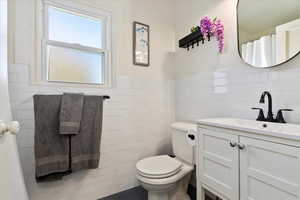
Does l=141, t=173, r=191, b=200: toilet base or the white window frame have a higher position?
the white window frame

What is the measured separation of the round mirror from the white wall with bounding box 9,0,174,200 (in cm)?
97

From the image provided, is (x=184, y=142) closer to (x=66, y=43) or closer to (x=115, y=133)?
(x=115, y=133)

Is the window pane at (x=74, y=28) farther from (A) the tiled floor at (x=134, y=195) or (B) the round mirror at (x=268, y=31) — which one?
(A) the tiled floor at (x=134, y=195)

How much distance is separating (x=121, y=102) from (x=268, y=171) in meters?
1.38

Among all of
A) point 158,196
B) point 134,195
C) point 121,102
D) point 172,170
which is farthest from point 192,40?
point 134,195

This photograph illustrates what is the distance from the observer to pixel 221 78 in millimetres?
1574

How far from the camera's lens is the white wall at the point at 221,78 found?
1153mm

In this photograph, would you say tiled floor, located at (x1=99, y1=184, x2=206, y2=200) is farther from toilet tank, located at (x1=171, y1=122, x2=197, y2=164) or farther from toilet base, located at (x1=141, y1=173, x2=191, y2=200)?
toilet tank, located at (x1=171, y1=122, x2=197, y2=164)

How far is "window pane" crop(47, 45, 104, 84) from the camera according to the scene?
1574mm

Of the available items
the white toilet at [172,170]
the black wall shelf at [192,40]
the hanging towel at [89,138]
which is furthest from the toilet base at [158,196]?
the black wall shelf at [192,40]

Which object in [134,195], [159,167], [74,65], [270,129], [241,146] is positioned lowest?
[134,195]

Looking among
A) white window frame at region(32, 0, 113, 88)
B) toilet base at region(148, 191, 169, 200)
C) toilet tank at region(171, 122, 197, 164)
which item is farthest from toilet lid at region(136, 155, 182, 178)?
white window frame at region(32, 0, 113, 88)

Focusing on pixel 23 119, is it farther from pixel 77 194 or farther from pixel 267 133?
pixel 267 133

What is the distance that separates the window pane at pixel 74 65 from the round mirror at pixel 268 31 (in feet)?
4.51
